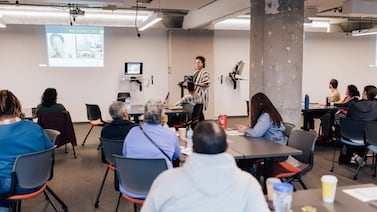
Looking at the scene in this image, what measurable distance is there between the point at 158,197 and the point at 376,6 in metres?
6.97

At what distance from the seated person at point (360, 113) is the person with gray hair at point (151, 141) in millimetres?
3242

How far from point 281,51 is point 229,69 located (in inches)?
201

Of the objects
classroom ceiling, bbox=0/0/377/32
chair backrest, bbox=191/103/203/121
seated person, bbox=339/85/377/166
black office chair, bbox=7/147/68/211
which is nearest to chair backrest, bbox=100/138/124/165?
black office chair, bbox=7/147/68/211

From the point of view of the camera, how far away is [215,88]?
9.80 metres

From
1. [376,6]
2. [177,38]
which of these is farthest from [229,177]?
[177,38]

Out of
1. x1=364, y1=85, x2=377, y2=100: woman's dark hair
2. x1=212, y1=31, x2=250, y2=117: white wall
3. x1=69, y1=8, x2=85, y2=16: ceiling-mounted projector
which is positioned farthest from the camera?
x1=212, y1=31, x2=250, y2=117: white wall

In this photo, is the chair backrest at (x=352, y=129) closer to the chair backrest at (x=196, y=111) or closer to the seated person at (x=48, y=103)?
the chair backrest at (x=196, y=111)

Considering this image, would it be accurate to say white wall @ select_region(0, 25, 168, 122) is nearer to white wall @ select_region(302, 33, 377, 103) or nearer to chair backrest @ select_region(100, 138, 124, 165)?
white wall @ select_region(302, 33, 377, 103)

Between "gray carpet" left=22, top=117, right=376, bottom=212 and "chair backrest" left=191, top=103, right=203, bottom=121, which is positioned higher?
"chair backrest" left=191, top=103, right=203, bottom=121

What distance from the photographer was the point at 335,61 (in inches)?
421

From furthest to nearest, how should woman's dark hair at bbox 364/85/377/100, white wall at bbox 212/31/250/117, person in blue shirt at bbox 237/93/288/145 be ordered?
Answer: white wall at bbox 212/31/250/117, woman's dark hair at bbox 364/85/377/100, person in blue shirt at bbox 237/93/288/145

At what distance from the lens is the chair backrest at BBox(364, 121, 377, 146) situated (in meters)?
4.21

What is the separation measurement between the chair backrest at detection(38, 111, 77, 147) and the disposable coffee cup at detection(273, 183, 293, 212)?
421 cm

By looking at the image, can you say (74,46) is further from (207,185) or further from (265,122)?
(207,185)
